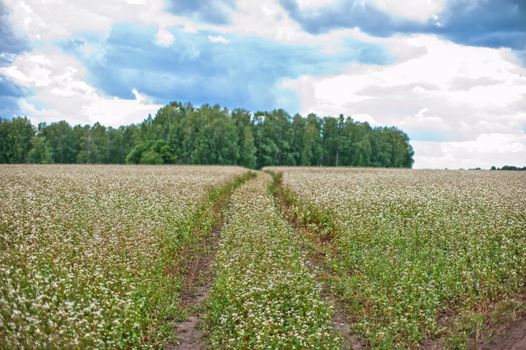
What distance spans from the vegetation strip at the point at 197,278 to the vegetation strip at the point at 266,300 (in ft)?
1.24

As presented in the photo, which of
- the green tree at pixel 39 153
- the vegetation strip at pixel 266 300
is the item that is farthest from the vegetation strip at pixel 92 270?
the green tree at pixel 39 153

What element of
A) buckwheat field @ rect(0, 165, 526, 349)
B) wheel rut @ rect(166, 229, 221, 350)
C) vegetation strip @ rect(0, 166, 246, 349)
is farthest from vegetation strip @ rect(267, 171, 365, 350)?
vegetation strip @ rect(0, 166, 246, 349)

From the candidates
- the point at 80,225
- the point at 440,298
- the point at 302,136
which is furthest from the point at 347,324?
the point at 302,136

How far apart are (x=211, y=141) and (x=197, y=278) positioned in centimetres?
9279

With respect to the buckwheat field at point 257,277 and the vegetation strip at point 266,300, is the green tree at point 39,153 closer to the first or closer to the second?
the buckwheat field at point 257,277

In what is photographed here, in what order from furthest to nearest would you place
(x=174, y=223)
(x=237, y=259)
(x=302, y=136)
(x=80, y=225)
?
(x=302, y=136) → (x=174, y=223) → (x=80, y=225) → (x=237, y=259)

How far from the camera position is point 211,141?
104562 mm

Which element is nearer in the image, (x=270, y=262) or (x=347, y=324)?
(x=347, y=324)

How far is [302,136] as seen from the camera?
12088 cm

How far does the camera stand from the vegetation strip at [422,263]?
953 cm

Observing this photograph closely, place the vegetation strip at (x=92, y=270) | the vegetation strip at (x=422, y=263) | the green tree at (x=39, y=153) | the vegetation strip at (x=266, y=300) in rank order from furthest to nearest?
the green tree at (x=39, y=153) → the vegetation strip at (x=422, y=263) → the vegetation strip at (x=266, y=300) → the vegetation strip at (x=92, y=270)

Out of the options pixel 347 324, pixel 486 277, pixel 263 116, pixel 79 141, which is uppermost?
pixel 263 116

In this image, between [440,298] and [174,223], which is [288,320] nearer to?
[440,298]

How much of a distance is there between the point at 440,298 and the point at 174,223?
32.3ft
